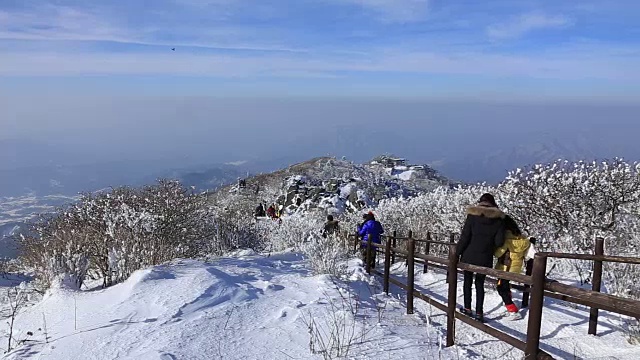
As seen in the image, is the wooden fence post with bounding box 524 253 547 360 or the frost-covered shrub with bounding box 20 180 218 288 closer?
the wooden fence post with bounding box 524 253 547 360

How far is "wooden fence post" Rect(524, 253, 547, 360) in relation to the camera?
12.5 ft

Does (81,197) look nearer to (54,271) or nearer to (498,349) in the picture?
(54,271)

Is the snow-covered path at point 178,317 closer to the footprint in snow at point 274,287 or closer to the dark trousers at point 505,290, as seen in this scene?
the footprint in snow at point 274,287

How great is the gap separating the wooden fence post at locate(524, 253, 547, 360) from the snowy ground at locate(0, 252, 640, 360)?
107 cm

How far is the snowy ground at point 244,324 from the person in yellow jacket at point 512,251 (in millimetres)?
454

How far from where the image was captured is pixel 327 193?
29.0 meters

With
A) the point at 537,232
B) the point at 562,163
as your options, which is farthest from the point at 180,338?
the point at 562,163

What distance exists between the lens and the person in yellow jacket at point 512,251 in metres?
6.18

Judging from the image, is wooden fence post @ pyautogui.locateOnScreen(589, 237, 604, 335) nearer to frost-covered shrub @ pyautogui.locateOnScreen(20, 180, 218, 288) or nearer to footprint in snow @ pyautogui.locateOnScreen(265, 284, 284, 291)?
footprint in snow @ pyautogui.locateOnScreen(265, 284, 284, 291)

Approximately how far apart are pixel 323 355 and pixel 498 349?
1942mm

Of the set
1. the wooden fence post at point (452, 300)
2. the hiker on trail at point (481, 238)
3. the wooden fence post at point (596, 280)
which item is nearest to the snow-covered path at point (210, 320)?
the wooden fence post at point (452, 300)

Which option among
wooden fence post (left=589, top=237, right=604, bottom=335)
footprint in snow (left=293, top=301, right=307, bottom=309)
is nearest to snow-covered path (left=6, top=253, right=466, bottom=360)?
footprint in snow (left=293, top=301, right=307, bottom=309)

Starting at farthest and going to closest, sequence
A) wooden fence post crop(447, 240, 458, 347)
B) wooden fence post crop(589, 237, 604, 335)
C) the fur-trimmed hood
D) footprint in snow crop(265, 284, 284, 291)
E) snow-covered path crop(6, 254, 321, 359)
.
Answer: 1. footprint in snow crop(265, 284, 284, 291)
2. the fur-trimmed hood
3. wooden fence post crop(589, 237, 604, 335)
4. wooden fence post crop(447, 240, 458, 347)
5. snow-covered path crop(6, 254, 321, 359)

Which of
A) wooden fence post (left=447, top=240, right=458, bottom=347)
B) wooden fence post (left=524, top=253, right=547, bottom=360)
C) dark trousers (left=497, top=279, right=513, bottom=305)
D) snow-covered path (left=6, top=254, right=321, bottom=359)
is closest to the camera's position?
wooden fence post (left=524, top=253, right=547, bottom=360)
